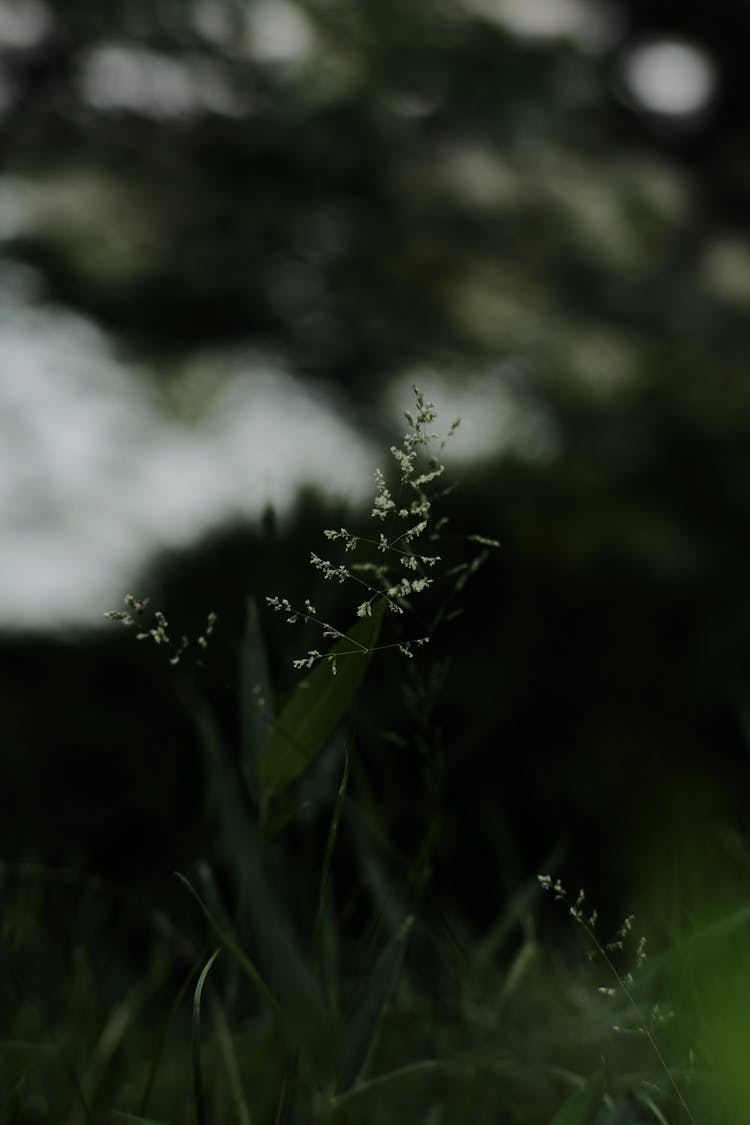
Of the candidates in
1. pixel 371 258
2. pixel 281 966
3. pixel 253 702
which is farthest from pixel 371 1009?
pixel 371 258

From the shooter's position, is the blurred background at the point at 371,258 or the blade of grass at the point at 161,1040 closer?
the blade of grass at the point at 161,1040

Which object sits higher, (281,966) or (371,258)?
(371,258)

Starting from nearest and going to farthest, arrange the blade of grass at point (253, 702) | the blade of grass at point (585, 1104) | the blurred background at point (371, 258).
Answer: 1. the blade of grass at point (585, 1104)
2. the blade of grass at point (253, 702)
3. the blurred background at point (371, 258)

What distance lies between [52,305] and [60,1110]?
4101 millimetres

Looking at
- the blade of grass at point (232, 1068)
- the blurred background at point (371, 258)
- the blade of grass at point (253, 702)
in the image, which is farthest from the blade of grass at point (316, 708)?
the blurred background at point (371, 258)

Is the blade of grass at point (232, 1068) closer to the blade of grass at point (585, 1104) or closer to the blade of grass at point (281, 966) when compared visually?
the blade of grass at point (281, 966)

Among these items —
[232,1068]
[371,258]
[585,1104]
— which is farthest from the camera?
[371,258]

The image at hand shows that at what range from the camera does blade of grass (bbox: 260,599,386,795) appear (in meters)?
0.51

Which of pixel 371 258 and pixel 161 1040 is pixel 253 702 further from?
pixel 371 258

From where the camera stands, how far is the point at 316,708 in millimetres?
542

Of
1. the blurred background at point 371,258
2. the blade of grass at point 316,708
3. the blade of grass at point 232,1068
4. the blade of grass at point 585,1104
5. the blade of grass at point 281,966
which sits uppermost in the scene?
the blurred background at point 371,258

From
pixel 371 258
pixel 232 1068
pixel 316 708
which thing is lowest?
pixel 232 1068

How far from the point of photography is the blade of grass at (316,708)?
0.51m

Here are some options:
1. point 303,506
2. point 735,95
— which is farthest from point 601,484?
point 735,95
